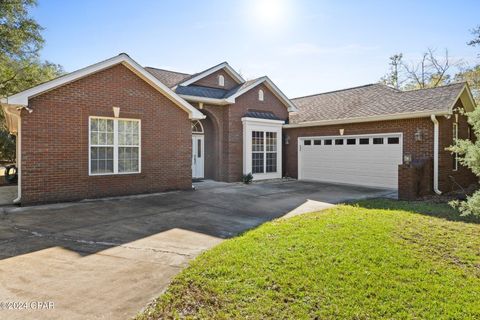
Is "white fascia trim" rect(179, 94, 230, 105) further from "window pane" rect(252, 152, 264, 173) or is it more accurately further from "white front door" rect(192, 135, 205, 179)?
"window pane" rect(252, 152, 264, 173)

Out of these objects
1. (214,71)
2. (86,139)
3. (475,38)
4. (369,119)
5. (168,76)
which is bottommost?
(86,139)

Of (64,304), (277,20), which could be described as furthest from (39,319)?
(277,20)

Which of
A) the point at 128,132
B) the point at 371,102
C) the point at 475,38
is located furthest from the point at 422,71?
the point at 128,132

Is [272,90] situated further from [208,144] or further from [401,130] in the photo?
[401,130]

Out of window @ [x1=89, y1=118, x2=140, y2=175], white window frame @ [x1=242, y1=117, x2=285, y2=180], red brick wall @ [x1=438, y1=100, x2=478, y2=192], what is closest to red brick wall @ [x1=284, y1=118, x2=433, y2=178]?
red brick wall @ [x1=438, y1=100, x2=478, y2=192]

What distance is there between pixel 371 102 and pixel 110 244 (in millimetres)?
13463

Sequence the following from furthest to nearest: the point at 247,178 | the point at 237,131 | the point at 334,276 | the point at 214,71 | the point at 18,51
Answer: the point at 18,51
the point at 214,71
the point at 237,131
the point at 247,178
the point at 334,276

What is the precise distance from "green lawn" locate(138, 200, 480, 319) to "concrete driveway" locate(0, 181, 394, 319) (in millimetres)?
553

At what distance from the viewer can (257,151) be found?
51.9ft

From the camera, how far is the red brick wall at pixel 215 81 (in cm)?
1562

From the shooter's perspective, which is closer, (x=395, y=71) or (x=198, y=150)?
(x=198, y=150)

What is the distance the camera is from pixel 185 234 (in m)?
6.40

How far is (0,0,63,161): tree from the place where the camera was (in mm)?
18422

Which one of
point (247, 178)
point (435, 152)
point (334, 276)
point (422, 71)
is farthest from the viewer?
point (422, 71)
